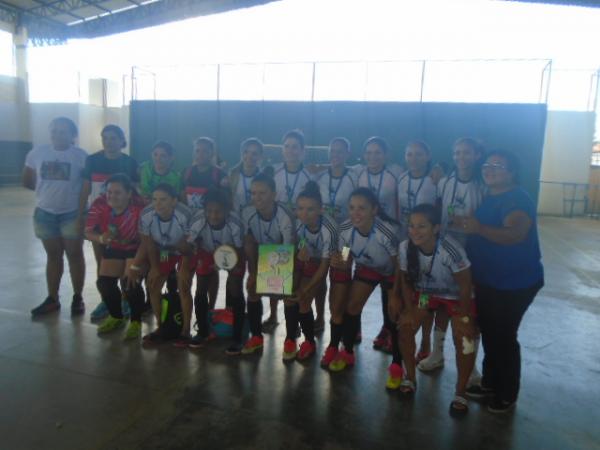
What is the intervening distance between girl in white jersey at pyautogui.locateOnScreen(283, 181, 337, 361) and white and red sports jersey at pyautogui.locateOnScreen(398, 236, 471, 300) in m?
0.55

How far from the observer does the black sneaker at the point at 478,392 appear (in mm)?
2670

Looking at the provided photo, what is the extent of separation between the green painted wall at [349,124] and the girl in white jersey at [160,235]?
8566mm

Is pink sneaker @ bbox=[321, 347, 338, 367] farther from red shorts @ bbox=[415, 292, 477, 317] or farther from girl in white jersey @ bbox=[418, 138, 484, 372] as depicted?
red shorts @ bbox=[415, 292, 477, 317]

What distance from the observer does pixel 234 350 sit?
3.16 m

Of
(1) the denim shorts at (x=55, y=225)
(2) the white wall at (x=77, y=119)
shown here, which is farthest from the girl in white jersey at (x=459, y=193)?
(2) the white wall at (x=77, y=119)

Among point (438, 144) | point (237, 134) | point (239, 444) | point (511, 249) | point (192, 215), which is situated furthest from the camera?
point (237, 134)

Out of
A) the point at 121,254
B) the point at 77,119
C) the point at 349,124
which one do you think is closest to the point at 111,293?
the point at 121,254

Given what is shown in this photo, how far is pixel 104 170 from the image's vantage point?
3.79 meters

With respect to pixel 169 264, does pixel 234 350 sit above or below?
below

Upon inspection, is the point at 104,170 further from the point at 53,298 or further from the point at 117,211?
the point at 53,298

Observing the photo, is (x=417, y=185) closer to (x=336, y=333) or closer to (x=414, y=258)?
(x=414, y=258)

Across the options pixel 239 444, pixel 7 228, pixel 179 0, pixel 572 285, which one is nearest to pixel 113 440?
pixel 239 444

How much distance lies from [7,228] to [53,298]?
5.31 meters

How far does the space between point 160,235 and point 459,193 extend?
2.18 m
